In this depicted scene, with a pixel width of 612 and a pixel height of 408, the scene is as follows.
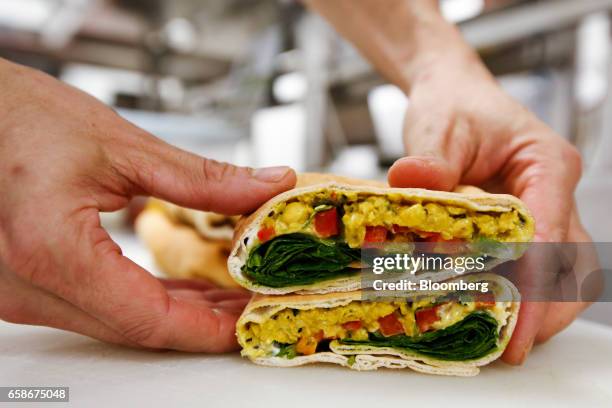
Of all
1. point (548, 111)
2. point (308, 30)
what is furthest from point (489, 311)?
point (308, 30)

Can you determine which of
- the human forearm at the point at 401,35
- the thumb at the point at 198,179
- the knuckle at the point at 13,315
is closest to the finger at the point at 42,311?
the knuckle at the point at 13,315

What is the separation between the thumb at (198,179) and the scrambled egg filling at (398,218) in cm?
10

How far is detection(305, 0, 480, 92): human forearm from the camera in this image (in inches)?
102

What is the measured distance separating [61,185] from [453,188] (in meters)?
1.19

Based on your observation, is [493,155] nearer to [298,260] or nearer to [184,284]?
[298,260]

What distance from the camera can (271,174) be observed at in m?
1.61

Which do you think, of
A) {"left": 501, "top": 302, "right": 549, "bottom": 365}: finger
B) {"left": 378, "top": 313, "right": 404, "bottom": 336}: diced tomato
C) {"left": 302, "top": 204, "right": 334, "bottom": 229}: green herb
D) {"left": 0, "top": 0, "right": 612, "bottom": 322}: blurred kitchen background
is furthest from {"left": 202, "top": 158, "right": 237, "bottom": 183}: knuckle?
{"left": 0, "top": 0, "right": 612, "bottom": 322}: blurred kitchen background

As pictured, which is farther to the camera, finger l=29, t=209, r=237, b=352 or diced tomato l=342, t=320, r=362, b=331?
diced tomato l=342, t=320, r=362, b=331

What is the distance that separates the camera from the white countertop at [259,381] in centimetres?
130

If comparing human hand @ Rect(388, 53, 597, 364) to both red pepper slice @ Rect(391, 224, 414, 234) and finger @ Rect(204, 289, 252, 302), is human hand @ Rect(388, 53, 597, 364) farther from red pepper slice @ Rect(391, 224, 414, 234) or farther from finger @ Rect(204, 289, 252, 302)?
finger @ Rect(204, 289, 252, 302)

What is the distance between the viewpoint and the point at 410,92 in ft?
8.73

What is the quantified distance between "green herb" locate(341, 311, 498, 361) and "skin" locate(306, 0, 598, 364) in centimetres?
8

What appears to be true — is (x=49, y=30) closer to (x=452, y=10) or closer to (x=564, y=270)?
(x=452, y=10)

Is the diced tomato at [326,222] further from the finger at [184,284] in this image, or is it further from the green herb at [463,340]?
the finger at [184,284]
